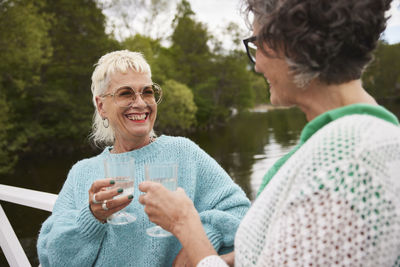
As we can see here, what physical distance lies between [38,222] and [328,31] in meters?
12.5

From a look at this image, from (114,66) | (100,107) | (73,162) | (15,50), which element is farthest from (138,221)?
(73,162)

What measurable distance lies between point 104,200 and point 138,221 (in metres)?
0.44

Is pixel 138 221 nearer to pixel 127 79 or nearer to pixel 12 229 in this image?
pixel 127 79

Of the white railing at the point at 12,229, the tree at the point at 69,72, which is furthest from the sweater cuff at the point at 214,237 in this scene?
the tree at the point at 69,72

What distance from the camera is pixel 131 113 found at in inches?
84.3

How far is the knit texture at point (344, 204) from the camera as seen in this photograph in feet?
2.66

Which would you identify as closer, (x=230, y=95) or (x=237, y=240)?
(x=237, y=240)

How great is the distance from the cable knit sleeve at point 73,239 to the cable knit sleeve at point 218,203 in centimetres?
55

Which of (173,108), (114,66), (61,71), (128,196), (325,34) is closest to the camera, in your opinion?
(325,34)

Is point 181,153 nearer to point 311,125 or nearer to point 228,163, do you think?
point 311,125

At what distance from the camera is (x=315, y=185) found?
2.76 feet

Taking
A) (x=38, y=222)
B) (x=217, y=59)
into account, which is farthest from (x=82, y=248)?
(x=217, y=59)

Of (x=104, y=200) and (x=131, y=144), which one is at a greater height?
(x=131, y=144)

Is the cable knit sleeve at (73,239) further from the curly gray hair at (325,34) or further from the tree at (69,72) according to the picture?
the tree at (69,72)
